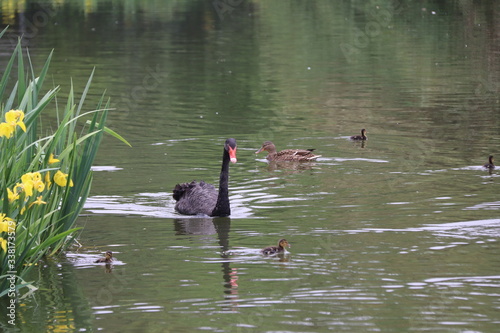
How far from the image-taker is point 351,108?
23438 mm

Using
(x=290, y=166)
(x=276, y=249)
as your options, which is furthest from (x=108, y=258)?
(x=290, y=166)

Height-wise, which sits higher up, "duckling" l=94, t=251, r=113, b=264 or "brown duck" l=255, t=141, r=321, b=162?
"brown duck" l=255, t=141, r=321, b=162

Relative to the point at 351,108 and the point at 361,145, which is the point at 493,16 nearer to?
the point at 351,108

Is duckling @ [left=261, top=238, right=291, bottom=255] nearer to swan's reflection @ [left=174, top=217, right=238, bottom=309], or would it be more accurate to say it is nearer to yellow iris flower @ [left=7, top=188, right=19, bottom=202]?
swan's reflection @ [left=174, top=217, right=238, bottom=309]

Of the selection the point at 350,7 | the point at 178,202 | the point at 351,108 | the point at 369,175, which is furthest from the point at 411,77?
the point at 350,7

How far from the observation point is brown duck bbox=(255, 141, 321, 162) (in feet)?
57.7

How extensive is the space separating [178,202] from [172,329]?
577 cm

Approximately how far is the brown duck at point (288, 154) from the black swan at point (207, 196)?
3.20m

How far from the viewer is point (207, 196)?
14305 mm

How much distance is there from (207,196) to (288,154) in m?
3.85

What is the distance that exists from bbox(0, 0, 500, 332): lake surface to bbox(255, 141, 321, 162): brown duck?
0.66 ft

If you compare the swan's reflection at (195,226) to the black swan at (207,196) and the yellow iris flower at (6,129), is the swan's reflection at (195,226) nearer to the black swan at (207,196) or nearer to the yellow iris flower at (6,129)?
the black swan at (207,196)

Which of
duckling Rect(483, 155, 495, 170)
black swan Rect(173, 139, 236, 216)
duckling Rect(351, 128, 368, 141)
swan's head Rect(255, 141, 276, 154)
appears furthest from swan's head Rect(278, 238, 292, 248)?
duckling Rect(351, 128, 368, 141)

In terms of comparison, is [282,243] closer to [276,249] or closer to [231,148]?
[276,249]
